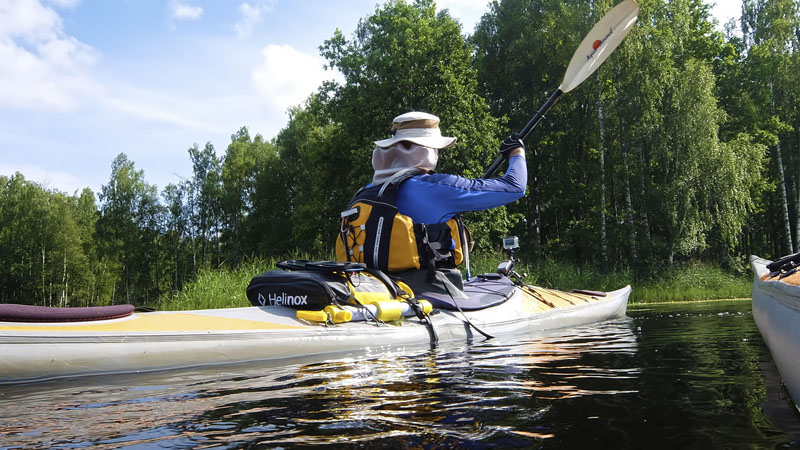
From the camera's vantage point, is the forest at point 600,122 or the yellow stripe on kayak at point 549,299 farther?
the forest at point 600,122

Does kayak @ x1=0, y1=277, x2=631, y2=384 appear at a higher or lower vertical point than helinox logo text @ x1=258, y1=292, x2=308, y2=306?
lower

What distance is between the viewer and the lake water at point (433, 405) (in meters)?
1.67

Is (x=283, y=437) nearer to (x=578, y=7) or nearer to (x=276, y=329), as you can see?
(x=276, y=329)

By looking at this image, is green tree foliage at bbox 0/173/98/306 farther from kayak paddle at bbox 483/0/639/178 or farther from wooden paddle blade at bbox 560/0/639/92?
wooden paddle blade at bbox 560/0/639/92

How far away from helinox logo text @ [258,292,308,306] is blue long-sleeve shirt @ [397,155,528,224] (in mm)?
1069

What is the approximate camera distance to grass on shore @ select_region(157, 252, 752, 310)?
916cm

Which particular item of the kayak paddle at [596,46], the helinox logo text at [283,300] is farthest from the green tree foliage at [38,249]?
the helinox logo text at [283,300]

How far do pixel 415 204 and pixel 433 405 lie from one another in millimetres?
2377

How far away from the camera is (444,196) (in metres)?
4.29

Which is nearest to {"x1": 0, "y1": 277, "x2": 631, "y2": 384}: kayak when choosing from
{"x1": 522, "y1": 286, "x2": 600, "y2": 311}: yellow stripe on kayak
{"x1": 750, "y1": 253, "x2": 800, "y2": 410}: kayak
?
{"x1": 522, "y1": 286, "x2": 600, "y2": 311}: yellow stripe on kayak

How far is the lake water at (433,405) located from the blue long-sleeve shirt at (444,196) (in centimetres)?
123

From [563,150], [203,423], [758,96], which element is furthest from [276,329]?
[758,96]

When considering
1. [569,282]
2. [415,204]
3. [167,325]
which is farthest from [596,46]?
[569,282]

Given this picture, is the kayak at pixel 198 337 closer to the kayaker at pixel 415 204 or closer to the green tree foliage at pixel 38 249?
the kayaker at pixel 415 204
